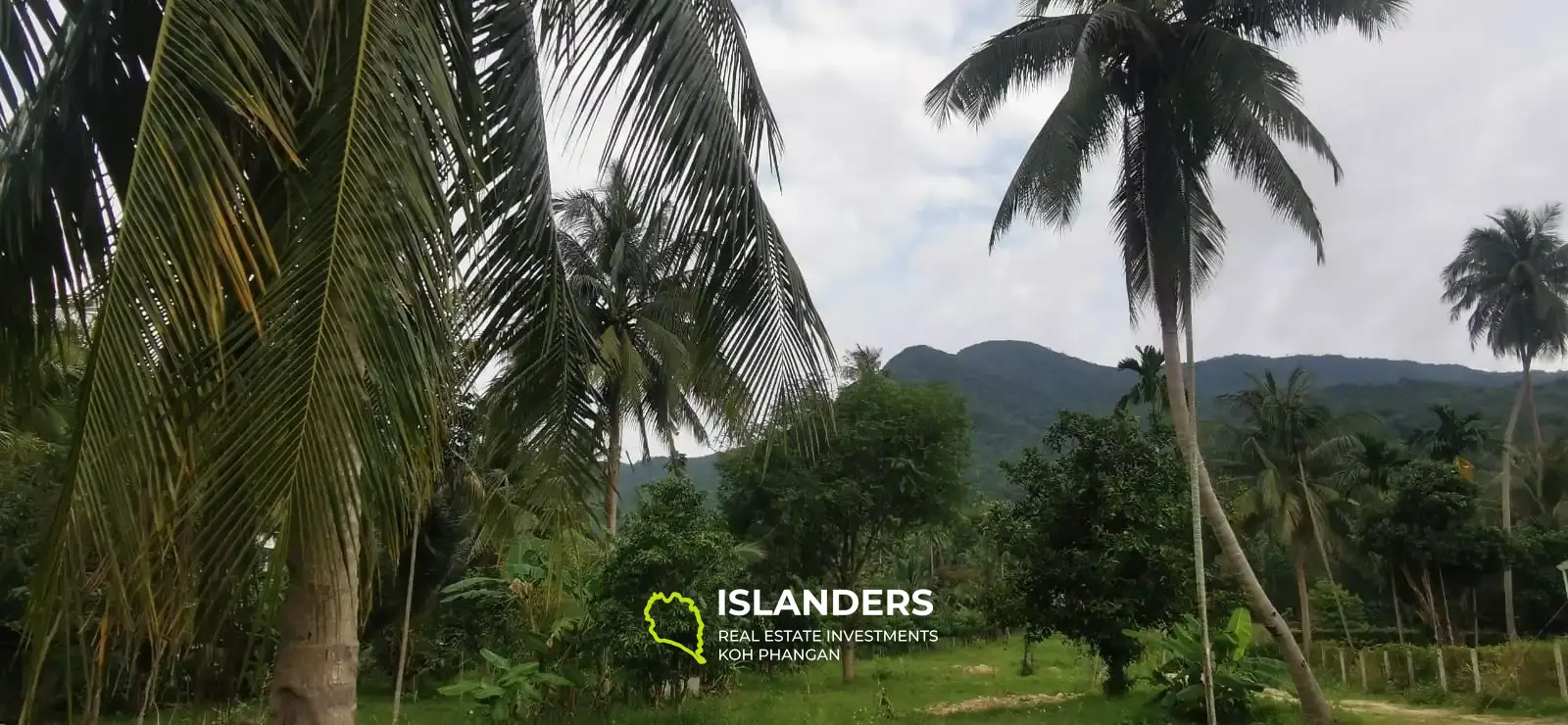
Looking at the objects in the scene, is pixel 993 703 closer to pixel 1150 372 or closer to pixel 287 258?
pixel 1150 372

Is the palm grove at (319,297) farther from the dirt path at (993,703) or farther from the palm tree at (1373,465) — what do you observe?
the palm tree at (1373,465)

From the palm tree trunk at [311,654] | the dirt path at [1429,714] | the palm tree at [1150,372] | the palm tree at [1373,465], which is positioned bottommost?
the dirt path at [1429,714]

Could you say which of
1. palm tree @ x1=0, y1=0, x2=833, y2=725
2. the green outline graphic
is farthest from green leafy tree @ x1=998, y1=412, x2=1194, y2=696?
palm tree @ x1=0, y1=0, x2=833, y2=725

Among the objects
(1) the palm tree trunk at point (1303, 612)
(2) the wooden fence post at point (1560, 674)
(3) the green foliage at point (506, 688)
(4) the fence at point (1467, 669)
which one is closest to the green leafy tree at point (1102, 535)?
(4) the fence at point (1467, 669)

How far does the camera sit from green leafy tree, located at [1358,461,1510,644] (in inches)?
670

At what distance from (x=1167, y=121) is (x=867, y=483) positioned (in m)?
9.01

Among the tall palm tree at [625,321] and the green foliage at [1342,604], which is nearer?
the tall palm tree at [625,321]

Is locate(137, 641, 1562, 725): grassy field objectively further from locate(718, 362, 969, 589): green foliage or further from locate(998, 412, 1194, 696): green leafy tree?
locate(718, 362, 969, 589): green foliage

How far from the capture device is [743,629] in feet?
46.4

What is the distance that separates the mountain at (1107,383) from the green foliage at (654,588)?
34554 mm

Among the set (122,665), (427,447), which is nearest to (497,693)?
(122,665)

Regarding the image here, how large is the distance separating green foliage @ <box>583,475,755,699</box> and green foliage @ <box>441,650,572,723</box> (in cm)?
88

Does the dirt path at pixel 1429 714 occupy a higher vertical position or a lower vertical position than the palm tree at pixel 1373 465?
lower

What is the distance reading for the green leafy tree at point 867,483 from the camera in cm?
1734
